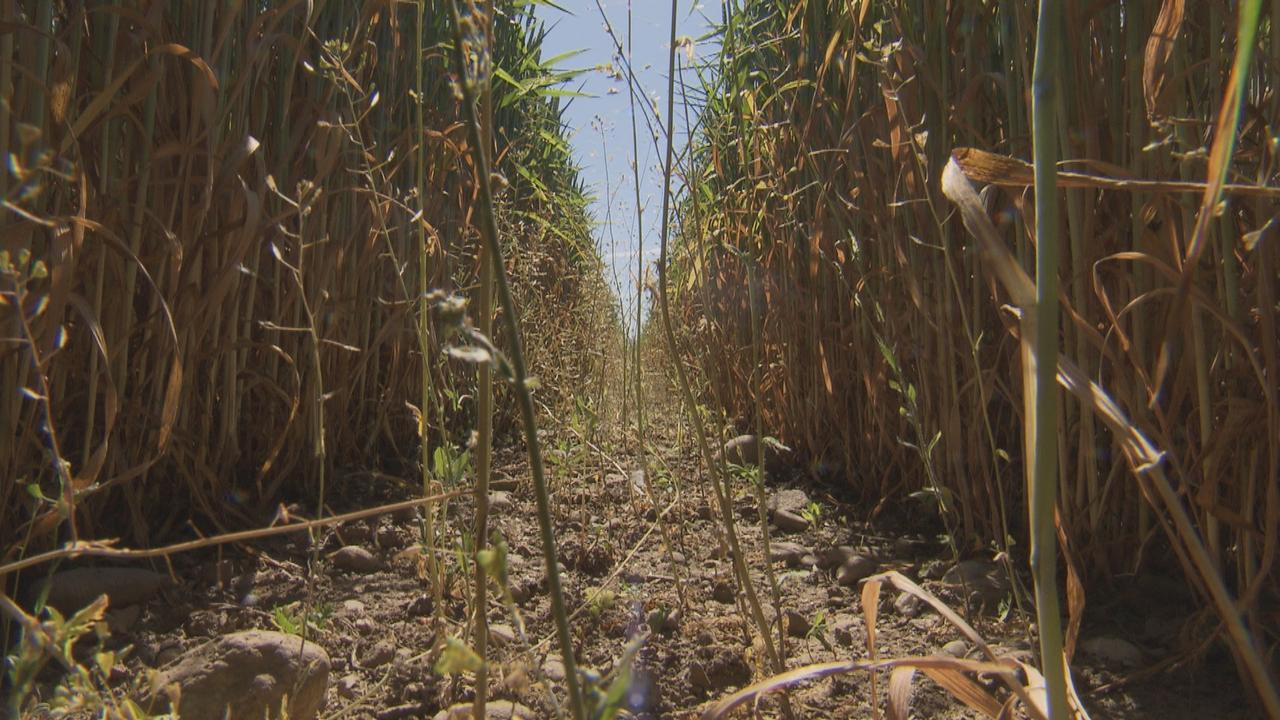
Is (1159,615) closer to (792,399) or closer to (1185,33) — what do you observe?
(1185,33)

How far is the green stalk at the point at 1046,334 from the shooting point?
443 mm

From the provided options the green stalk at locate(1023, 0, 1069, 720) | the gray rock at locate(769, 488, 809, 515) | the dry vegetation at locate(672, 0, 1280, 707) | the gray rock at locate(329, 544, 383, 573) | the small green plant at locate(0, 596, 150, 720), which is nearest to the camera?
the green stalk at locate(1023, 0, 1069, 720)

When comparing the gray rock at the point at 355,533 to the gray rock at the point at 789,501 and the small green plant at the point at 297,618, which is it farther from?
the gray rock at the point at 789,501

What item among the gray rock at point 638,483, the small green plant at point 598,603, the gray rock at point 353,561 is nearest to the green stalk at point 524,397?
the small green plant at point 598,603

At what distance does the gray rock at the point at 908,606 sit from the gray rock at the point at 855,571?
16 centimetres

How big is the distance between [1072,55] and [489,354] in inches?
49.6

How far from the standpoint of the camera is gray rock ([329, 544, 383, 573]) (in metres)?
1.73

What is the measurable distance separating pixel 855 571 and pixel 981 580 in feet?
0.85

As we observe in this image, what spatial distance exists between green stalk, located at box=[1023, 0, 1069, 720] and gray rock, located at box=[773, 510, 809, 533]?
1691mm

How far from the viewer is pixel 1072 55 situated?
52.7 inches

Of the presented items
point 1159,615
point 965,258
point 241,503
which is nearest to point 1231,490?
point 1159,615

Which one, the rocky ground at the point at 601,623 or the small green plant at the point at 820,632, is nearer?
the rocky ground at the point at 601,623

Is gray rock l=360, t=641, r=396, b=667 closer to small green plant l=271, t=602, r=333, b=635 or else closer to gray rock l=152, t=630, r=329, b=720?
small green plant l=271, t=602, r=333, b=635

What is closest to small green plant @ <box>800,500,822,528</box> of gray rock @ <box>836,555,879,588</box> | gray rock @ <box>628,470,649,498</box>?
gray rock @ <box>836,555,879,588</box>
